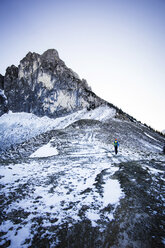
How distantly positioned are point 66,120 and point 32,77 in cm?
3371

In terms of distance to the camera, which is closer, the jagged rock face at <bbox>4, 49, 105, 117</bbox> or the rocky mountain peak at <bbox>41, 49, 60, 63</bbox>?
the jagged rock face at <bbox>4, 49, 105, 117</bbox>

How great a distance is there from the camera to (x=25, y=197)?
4953 millimetres

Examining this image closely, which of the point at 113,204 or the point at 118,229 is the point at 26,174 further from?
the point at 118,229

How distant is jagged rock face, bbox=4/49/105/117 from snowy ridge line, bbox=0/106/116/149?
13.7ft

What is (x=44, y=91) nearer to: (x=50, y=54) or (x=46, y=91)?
(x=46, y=91)

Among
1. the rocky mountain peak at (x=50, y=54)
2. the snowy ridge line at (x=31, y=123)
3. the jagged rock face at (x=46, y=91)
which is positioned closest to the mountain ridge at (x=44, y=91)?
the jagged rock face at (x=46, y=91)

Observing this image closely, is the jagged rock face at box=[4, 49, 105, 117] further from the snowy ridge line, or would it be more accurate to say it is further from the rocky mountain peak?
the rocky mountain peak

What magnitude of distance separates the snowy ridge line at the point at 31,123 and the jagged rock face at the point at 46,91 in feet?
13.7

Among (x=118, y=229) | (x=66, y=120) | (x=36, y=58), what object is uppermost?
(x=36, y=58)

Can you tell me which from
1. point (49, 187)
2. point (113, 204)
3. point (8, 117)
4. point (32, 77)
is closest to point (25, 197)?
point (49, 187)


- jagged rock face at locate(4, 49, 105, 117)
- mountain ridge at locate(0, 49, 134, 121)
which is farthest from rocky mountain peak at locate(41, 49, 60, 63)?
jagged rock face at locate(4, 49, 105, 117)

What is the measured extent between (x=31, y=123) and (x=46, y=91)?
1763 cm

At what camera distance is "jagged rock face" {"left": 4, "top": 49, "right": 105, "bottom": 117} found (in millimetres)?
54906

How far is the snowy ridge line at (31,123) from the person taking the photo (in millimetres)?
43156
